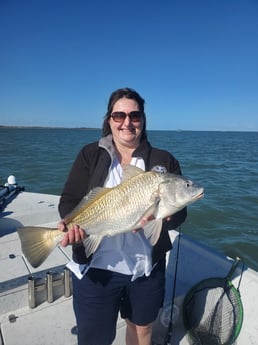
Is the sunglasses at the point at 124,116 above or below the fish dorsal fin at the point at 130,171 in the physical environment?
above

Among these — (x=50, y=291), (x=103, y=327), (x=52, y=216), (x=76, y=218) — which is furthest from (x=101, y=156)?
(x=52, y=216)

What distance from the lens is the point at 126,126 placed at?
258 cm

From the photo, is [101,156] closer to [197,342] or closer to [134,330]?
[134,330]

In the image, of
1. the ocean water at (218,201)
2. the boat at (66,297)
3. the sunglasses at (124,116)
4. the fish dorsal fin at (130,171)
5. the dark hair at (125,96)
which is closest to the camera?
the fish dorsal fin at (130,171)

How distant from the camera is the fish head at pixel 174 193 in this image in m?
2.49

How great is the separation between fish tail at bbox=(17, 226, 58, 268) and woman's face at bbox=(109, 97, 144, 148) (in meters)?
1.07

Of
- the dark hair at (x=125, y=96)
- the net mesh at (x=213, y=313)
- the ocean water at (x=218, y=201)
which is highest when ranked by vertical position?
the dark hair at (x=125, y=96)

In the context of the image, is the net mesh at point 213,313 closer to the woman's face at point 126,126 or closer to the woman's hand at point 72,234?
the woman's hand at point 72,234

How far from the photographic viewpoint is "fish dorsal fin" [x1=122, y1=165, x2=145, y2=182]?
2.46 meters

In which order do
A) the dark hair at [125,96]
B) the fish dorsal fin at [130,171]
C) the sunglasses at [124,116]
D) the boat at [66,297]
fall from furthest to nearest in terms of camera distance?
the boat at [66,297]
the dark hair at [125,96]
the sunglasses at [124,116]
the fish dorsal fin at [130,171]

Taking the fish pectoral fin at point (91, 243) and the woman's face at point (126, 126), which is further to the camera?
the woman's face at point (126, 126)

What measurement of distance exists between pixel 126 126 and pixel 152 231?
Answer: 38.5 inches

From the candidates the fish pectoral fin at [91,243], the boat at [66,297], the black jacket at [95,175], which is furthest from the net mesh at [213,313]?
the fish pectoral fin at [91,243]

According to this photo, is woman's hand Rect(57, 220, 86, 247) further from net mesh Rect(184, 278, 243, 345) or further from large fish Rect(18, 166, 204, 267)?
net mesh Rect(184, 278, 243, 345)
